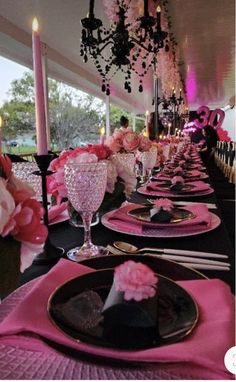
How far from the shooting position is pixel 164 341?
315mm

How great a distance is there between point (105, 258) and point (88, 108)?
30.8 feet

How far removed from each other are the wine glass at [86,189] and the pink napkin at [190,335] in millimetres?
219

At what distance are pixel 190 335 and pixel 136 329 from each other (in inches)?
2.0

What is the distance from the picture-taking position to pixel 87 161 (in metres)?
0.74

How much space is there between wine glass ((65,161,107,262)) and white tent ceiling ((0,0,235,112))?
3.54 meters

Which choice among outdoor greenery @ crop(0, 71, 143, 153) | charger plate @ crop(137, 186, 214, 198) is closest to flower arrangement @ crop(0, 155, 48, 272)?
charger plate @ crop(137, 186, 214, 198)

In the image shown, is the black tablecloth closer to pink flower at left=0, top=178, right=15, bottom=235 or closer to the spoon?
the spoon

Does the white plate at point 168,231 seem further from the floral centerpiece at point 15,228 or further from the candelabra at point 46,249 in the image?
the floral centerpiece at point 15,228

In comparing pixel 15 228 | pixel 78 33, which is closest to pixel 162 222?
pixel 15 228

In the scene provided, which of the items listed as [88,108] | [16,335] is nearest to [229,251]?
[16,335]

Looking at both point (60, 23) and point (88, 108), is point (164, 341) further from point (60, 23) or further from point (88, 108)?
point (88, 108)

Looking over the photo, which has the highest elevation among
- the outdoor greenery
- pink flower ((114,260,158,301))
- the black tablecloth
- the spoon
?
the outdoor greenery

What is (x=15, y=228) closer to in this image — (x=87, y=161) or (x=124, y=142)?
(x=87, y=161)

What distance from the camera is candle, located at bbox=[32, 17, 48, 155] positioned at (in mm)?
622
